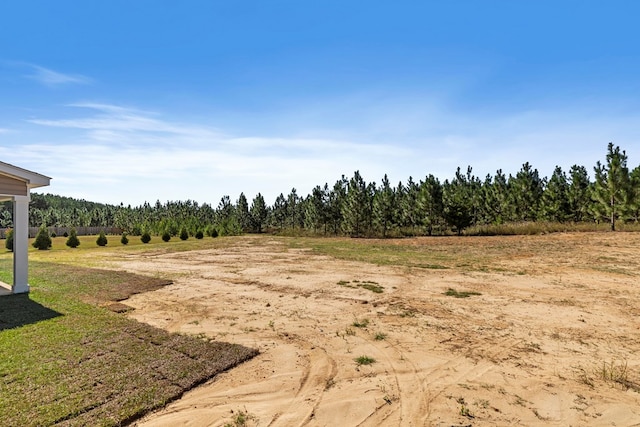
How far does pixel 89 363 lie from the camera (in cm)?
511

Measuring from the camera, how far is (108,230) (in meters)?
74.2

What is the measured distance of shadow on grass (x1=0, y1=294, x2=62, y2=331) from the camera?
7.11 metres

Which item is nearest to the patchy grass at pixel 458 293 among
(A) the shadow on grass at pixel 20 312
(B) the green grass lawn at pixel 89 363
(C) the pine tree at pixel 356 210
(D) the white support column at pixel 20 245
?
(B) the green grass lawn at pixel 89 363

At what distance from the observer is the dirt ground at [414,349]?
417 cm

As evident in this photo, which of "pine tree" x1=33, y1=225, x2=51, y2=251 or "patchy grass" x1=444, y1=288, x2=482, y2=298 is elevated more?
"pine tree" x1=33, y1=225, x2=51, y2=251

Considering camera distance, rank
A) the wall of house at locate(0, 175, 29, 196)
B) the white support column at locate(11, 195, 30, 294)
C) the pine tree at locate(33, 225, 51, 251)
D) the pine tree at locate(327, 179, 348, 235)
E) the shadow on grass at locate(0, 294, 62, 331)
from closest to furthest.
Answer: the shadow on grass at locate(0, 294, 62, 331), the wall of house at locate(0, 175, 29, 196), the white support column at locate(11, 195, 30, 294), the pine tree at locate(33, 225, 51, 251), the pine tree at locate(327, 179, 348, 235)

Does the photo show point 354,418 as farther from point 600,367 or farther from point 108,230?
point 108,230

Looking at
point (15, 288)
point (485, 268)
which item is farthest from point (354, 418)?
point (485, 268)

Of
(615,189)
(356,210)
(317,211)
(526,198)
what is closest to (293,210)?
(317,211)

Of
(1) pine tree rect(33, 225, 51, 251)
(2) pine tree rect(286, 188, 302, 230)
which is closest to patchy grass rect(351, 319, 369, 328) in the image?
(1) pine tree rect(33, 225, 51, 251)

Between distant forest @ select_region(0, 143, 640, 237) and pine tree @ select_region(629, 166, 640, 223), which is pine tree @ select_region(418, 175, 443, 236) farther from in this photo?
pine tree @ select_region(629, 166, 640, 223)

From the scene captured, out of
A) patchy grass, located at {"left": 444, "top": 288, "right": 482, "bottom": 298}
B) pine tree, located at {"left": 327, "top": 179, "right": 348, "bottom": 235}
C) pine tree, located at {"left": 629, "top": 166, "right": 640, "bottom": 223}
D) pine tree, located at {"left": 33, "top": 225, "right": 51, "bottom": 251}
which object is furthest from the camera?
pine tree, located at {"left": 327, "top": 179, "right": 348, "bottom": 235}

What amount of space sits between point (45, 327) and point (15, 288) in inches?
184

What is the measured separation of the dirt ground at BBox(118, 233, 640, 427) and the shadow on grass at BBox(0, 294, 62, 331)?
74.6 inches
